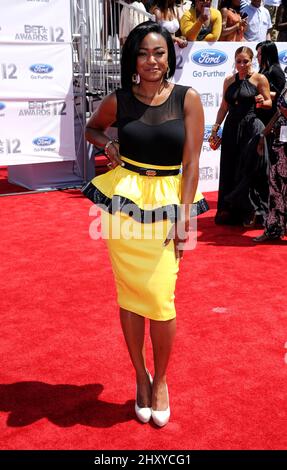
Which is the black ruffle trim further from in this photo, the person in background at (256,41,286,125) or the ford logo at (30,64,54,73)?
the ford logo at (30,64,54,73)

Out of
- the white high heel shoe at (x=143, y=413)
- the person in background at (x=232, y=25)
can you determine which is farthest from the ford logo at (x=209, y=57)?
the white high heel shoe at (x=143, y=413)

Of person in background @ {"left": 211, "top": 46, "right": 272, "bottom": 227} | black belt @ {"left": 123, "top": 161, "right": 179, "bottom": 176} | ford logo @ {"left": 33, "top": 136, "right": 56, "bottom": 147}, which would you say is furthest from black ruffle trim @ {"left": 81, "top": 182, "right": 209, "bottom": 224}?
ford logo @ {"left": 33, "top": 136, "right": 56, "bottom": 147}

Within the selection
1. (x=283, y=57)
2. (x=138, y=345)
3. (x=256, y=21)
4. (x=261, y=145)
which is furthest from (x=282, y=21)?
(x=138, y=345)

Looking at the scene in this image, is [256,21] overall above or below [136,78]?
above

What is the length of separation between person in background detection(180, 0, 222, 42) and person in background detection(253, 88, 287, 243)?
250 cm

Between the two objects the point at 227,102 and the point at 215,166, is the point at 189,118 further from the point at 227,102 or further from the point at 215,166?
the point at 215,166

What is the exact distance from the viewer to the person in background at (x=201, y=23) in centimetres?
762

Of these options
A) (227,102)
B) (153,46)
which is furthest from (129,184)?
(227,102)

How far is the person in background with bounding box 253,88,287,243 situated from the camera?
5488 millimetres

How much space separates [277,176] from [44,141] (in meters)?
3.67

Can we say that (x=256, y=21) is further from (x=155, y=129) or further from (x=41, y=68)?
(x=155, y=129)

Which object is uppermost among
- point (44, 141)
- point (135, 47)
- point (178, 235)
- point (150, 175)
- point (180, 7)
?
point (180, 7)

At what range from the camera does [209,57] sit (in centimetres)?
759

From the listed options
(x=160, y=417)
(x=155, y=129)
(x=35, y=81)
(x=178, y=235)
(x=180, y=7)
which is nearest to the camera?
(x=155, y=129)
